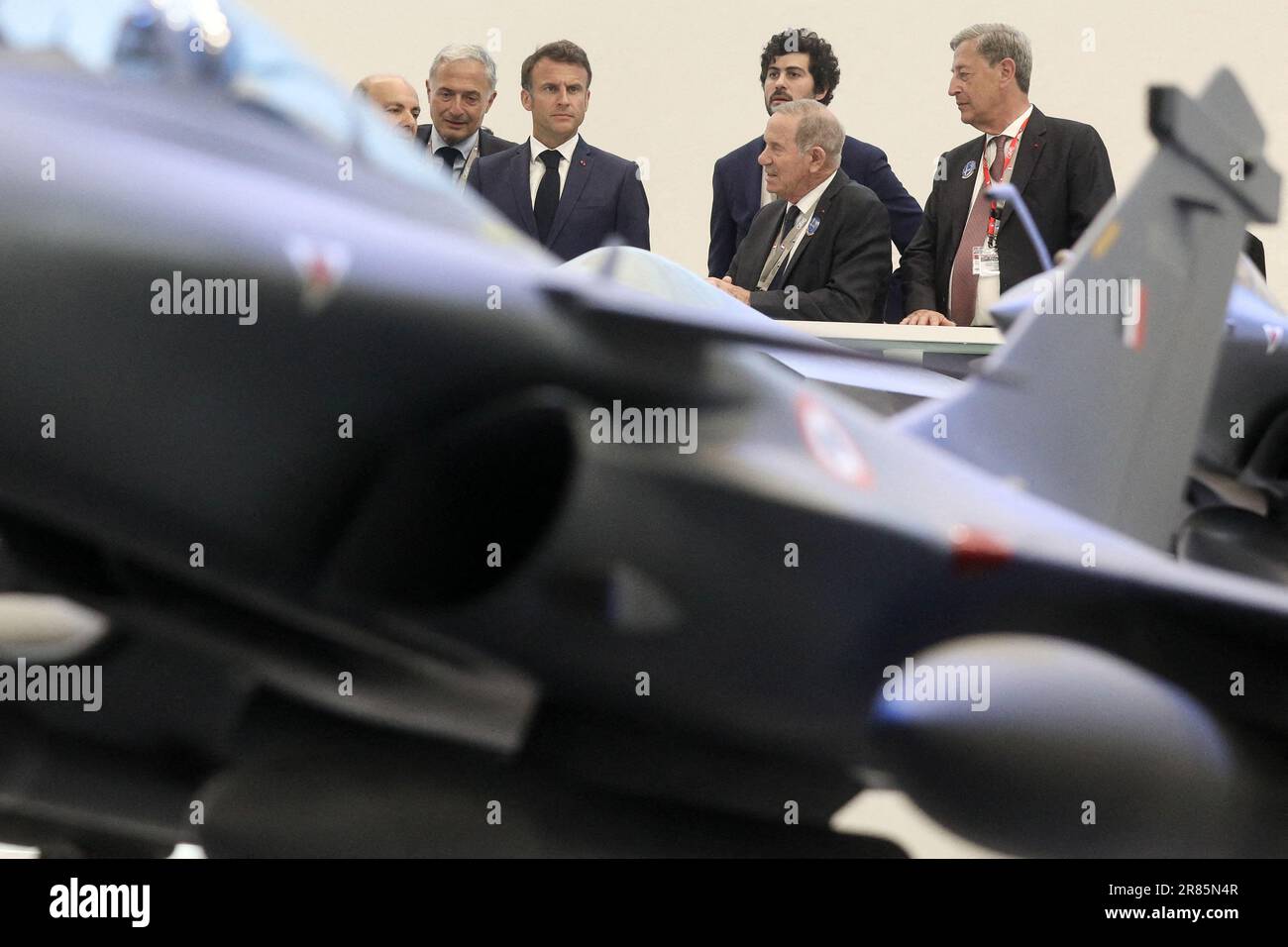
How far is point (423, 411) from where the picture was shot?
4.46 ft

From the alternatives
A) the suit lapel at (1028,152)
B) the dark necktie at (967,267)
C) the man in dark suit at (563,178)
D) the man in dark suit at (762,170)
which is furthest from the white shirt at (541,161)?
the suit lapel at (1028,152)

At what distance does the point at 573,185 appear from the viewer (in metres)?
3.63

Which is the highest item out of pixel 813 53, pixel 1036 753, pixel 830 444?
pixel 813 53

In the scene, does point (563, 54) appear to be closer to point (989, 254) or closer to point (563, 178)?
point (563, 178)

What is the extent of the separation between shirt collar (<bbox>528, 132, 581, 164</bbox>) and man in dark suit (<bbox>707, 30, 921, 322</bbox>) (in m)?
0.62

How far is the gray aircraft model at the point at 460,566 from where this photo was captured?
49.0 inches

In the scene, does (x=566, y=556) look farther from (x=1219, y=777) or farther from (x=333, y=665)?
(x=1219, y=777)

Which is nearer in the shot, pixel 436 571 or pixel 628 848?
pixel 436 571

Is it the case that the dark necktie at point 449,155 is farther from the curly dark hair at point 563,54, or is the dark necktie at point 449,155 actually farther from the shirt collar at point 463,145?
the curly dark hair at point 563,54

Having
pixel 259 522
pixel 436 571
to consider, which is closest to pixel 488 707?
pixel 436 571

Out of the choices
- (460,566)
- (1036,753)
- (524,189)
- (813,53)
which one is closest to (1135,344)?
(1036,753)

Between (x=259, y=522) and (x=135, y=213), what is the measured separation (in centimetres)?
33

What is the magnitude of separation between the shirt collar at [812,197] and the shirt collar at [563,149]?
24.7 inches

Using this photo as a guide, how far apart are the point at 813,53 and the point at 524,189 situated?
42.5 inches
